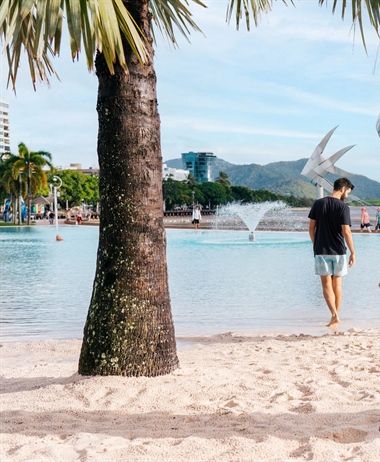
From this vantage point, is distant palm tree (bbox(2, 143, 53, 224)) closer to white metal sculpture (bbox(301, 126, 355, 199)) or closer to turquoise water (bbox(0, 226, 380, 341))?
white metal sculpture (bbox(301, 126, 355, 199))

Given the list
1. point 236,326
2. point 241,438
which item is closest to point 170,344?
point 241,438

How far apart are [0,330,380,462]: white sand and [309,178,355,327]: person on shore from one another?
5.09 feet

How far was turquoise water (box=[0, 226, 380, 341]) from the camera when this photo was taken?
9211mm

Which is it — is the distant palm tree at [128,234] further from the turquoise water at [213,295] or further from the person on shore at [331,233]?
the turquoise water at [213,295]

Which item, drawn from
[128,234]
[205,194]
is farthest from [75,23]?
[205,194]

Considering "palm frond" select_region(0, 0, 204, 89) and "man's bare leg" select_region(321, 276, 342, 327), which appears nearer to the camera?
"palm frond" select_region(0, 0, 204, 89)

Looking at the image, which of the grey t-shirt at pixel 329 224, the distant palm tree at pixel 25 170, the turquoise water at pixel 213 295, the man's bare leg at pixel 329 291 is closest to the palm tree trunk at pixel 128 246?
the grey t-shirt at pixel 329 224

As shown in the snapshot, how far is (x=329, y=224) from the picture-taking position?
7.80 meters

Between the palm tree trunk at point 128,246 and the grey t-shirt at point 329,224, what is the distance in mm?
3095

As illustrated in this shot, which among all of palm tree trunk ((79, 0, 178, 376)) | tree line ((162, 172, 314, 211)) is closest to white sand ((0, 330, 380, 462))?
palm tree trunk ((79, 0, 178, 376))

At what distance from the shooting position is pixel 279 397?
4621 millimetres

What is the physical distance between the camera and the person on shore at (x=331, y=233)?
773cm

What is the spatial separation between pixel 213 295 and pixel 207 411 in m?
8.13

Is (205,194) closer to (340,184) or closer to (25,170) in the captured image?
(25,170)
